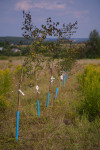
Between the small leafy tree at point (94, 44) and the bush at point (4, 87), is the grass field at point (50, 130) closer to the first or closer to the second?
the bush at point (4, 87)

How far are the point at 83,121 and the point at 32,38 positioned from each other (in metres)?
2.32

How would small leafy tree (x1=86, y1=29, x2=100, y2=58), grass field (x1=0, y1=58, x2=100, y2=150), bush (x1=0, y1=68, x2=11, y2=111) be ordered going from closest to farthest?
grass field (x1=0, y1=58, x2=100, y2=150) → bush (x1=0, y1=68, x2=11, y2=111) → small leafy tree (x1=86, y1=29, x2=100, y2=58)

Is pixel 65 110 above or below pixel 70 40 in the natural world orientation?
below

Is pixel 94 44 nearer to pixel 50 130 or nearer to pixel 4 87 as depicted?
pixel 4 87

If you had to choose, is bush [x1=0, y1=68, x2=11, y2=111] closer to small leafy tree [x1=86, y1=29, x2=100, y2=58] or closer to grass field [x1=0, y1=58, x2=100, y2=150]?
grass field [x1=0, y1=58, x2=100, y2=150]

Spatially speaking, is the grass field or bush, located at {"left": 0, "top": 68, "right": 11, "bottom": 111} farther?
bush, located at {"left": 0, "top": 68, "right": 11, "bottom": 111}

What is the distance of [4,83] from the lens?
4.94 metres

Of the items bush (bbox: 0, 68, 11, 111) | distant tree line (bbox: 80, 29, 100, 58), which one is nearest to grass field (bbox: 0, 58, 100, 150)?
bush (bbox: 0, 68, 11, 111)

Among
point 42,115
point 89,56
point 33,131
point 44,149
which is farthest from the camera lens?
point 89,56

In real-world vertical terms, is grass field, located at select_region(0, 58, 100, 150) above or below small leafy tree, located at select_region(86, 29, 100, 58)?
below

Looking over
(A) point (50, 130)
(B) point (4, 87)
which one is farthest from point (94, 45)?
(A) point (50, 130)

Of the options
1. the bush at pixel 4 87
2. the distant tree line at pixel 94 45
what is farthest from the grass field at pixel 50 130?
the distant tree line at pixel 94 45

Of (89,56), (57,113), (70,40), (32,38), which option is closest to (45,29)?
(32,38)

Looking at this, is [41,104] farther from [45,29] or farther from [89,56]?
[89,56]
